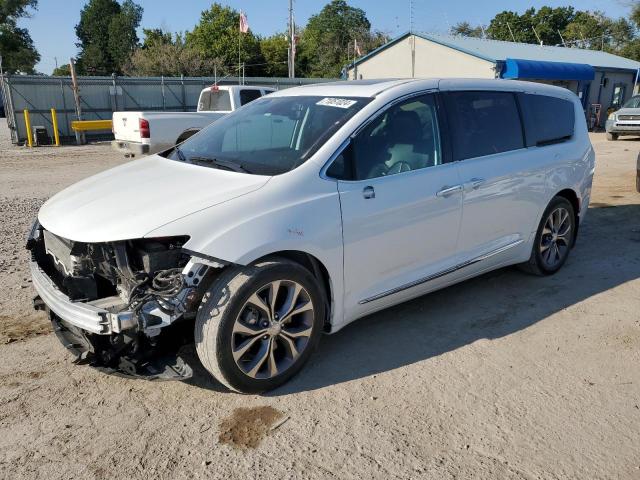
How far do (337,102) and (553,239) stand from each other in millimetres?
2710

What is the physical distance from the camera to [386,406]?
325 cm

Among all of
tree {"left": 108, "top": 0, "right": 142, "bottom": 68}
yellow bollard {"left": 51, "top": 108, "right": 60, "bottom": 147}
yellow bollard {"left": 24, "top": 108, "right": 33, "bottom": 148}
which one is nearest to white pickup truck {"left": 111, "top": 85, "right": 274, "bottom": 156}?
yellow bollard {"left": 51, "top": 108, "right": 60, "bottom": 147}

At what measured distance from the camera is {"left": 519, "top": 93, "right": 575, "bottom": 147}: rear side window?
4938 millimetres

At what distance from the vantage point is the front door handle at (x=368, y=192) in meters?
3.58

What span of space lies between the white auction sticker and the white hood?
908 millimetres

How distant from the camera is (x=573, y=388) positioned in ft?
11.4

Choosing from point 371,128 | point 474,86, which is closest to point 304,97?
point 371,128

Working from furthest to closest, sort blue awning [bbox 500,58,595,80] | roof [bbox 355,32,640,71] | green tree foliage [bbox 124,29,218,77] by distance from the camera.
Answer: green tree foliage [bbox 124,29,218,77] < roof [bbox 355,32,640,71] < blue awning [bbox 500,58,595,80]

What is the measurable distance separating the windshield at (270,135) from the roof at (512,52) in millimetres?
23657

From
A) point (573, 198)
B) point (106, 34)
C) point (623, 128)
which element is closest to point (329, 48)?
point (106, 34)

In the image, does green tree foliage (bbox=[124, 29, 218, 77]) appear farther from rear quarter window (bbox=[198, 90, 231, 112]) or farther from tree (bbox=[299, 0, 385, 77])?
rear quarter window (bbox=[198, 90, 231, 112])

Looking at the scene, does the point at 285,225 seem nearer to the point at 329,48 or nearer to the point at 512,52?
the point at 512,52

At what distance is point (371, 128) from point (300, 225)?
938 millimetres

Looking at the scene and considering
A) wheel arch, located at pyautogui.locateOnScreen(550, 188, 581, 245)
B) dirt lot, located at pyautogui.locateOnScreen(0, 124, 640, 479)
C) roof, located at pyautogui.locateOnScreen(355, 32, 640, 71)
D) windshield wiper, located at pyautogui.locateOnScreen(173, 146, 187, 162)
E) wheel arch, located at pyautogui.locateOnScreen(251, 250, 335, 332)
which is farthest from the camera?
roof, located at pyautogui.locateOnScreen(355, 32, 640, 71)
